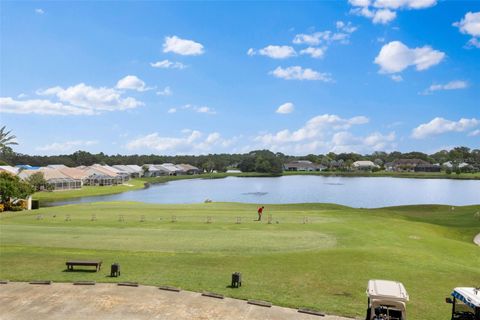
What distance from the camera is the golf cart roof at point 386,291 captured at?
607 inches

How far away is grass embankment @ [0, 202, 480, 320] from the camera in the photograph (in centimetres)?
2259

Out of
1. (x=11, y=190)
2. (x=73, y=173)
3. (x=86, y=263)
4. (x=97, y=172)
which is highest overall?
(x=97, y=172)

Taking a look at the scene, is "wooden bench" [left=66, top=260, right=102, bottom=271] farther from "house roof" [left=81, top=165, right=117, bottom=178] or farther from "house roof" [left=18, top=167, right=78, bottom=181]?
"house roof" [left=81, top=165, right=117, bottom=178]

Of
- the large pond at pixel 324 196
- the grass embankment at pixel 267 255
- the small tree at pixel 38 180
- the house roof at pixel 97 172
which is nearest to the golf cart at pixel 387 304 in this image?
the grass embankment at pixel 267 255

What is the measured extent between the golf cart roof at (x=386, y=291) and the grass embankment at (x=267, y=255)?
3.27 meters

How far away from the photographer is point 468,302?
1503 centimetres

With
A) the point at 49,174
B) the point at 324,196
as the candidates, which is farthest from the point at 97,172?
the point at 324,196

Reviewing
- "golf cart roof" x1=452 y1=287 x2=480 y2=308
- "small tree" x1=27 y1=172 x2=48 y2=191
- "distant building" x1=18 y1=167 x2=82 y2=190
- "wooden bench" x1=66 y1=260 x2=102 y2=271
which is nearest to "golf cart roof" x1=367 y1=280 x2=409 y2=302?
"golf cart roof" x1=452 y1=287 x2=480 y2=308

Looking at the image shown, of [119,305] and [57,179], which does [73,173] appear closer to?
[57,179]

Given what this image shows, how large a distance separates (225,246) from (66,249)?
1319 centimetres

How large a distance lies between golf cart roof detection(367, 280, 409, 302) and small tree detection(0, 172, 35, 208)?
67.7 metres

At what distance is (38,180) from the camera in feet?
415

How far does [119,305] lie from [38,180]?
121m

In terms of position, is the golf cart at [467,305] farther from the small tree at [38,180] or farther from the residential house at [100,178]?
the residential house at [100,178]
